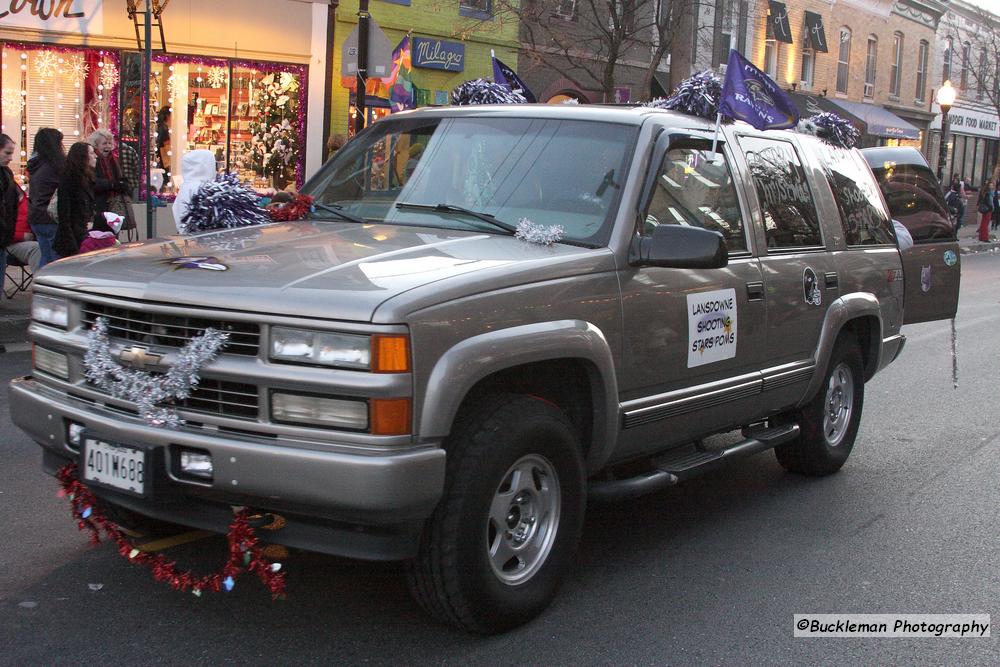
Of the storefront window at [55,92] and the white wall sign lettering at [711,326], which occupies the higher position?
the storefront window at [55,92]

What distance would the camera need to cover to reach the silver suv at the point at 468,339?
10.9 ft

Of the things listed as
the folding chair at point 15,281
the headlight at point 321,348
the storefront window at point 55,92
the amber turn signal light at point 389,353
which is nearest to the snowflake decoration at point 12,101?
the storefront window at point 55,92

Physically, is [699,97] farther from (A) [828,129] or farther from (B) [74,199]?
(B) [74,199]

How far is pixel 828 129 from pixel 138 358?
4.38 metres

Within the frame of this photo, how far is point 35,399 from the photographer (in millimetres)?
3967

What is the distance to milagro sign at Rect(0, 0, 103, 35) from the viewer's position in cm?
1519

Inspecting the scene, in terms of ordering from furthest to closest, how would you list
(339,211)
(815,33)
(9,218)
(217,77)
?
1. (815,33)
2. (217,77)
3. (9,218)
4. (339,211)

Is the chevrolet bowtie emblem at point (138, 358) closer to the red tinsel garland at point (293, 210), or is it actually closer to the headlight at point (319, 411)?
the headlight at point (319, 411)

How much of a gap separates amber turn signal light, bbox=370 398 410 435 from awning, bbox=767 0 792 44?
99.4ft

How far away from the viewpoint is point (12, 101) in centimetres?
1545

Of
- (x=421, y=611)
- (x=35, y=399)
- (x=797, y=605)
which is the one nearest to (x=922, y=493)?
(x=797, y=605)

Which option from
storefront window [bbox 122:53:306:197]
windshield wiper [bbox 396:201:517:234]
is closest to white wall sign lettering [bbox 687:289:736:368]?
windshield wiper [bbox 396:201:517:234]

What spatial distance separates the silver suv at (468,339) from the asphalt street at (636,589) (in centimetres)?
29

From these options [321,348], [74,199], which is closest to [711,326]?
[321,348]
